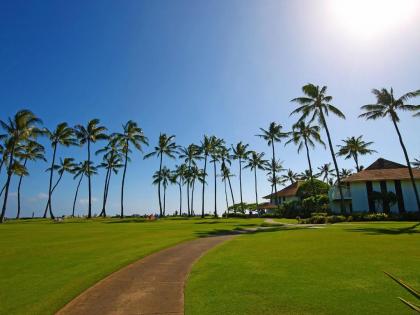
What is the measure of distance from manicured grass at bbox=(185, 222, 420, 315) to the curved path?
387 mm

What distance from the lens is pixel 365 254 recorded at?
40.9ft

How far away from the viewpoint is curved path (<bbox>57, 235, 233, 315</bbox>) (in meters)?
6.69

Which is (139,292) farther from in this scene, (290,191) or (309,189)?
(290,191)

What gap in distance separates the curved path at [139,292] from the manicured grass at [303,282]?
0.39 meters

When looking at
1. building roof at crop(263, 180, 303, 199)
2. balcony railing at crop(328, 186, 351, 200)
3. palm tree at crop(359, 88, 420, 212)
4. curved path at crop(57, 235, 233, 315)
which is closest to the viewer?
curved path at crop(57, 235, 233, 315)

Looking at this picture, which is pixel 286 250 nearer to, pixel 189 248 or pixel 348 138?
pixel 189 248

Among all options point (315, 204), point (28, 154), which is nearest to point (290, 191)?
point (315, 204)

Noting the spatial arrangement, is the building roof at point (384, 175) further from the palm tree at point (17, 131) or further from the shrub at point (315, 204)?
the palm tree at point (17, 131)

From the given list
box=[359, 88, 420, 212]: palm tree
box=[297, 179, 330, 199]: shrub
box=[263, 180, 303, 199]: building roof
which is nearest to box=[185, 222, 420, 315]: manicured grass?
box=[359, 88, 420, 212]: palm tree

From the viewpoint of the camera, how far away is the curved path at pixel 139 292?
6691mm

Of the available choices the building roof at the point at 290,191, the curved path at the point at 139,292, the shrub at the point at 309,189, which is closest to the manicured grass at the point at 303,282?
the curved path at the point at 139,292

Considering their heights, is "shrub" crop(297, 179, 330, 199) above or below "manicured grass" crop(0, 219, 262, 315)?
above

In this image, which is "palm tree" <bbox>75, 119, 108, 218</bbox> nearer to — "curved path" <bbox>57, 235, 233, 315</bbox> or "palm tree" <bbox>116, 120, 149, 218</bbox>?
"palm tree" <bbox>116, 120, 149, 218</bbox>

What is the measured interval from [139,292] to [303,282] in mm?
4201
